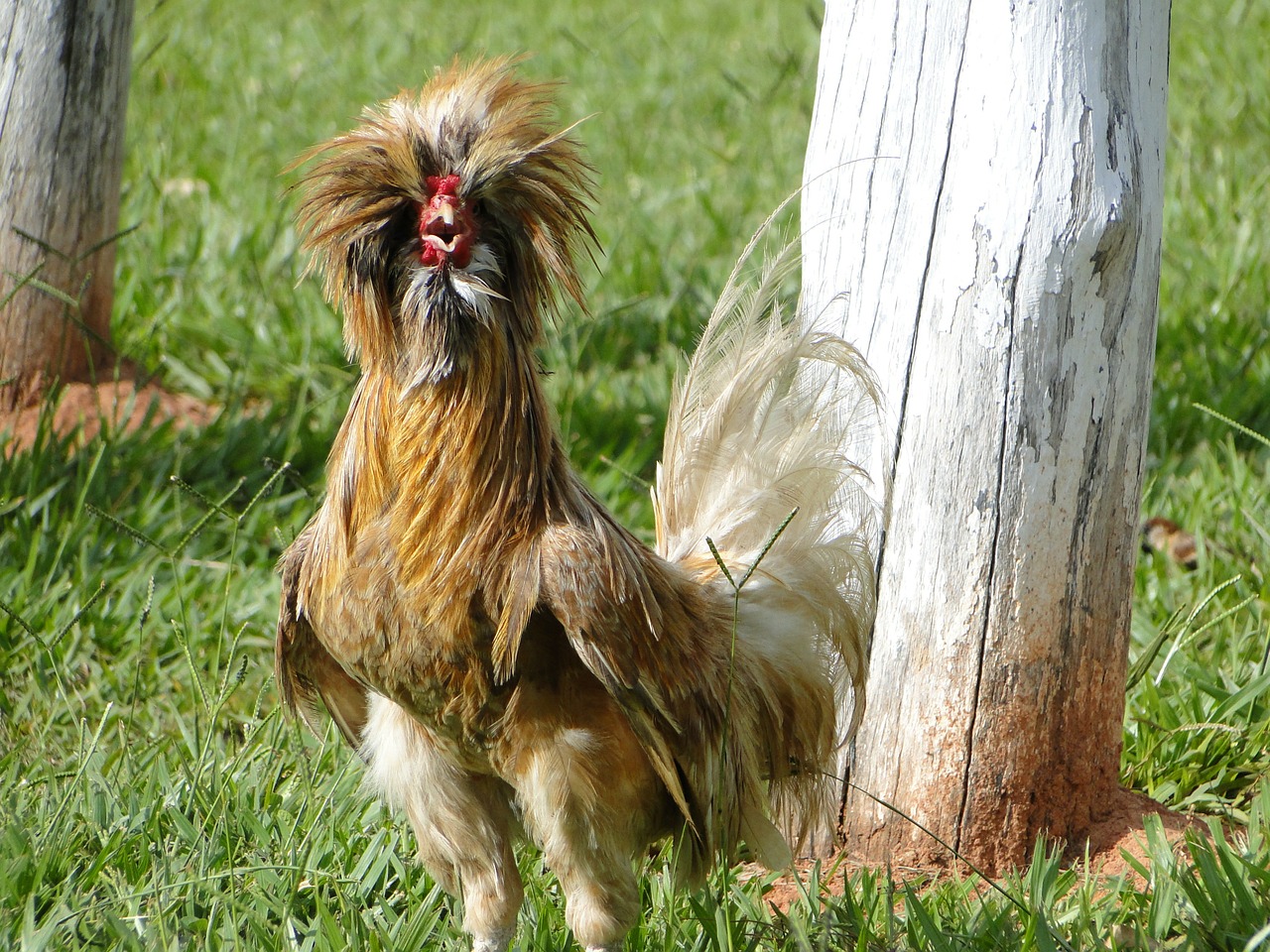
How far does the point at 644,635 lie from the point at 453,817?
64 cm

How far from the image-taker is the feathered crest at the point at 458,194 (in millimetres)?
2236

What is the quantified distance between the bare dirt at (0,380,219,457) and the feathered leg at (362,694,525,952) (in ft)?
6.89

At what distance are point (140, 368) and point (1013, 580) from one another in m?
3.60

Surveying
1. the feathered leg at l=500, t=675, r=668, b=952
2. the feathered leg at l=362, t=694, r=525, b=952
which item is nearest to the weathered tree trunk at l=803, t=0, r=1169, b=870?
the feathered leg at l=500, t=675, r=668, b=952

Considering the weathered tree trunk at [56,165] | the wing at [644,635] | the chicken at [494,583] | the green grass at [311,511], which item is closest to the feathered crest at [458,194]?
the chicken at [494,583]

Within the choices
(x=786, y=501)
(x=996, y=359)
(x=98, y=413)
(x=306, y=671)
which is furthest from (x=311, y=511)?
(x=996, y=359)

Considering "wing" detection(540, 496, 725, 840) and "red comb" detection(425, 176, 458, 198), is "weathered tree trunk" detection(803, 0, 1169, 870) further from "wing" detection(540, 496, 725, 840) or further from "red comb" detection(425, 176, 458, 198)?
"red comb" detection(425, 176, 458, 198)

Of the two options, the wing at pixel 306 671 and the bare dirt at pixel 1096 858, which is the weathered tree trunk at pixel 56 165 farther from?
the bare dirt at pixel 1096 858

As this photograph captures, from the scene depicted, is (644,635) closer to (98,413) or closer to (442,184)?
(442,184)

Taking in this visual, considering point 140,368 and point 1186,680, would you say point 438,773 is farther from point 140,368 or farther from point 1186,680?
point 140,368

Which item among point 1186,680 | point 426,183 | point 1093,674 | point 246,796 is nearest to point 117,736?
point 246,796

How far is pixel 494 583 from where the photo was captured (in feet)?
7.53

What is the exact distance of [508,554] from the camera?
2.32m

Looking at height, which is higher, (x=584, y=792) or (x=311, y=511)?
(x=584, y=792)
